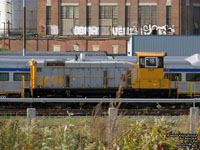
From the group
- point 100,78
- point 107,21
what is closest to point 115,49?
point 107,21

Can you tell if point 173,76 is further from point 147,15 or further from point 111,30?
point 147,15

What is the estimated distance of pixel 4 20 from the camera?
199ft

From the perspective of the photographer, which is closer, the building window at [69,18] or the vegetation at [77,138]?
the vegetation at [77,138]

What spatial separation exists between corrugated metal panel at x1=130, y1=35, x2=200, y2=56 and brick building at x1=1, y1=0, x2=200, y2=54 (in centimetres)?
1311

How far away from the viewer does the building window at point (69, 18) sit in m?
53.5

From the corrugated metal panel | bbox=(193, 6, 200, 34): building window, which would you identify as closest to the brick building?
bbox=(193, 6, 200, 34): building window

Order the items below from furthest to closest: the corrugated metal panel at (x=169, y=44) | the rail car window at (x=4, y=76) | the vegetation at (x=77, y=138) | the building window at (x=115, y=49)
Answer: the building window at (x=115, y=49), the corrugated metal panel at (x=169, y=44), the rail car window at (x=4, y=76), the vegetation at (x=77, y=138)

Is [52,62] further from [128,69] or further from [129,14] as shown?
[129,14]

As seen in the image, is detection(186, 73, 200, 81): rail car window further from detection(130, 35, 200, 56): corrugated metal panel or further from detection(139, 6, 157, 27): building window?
detection(139, 6, 157, 27): building window

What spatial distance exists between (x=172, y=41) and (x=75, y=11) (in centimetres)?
1958

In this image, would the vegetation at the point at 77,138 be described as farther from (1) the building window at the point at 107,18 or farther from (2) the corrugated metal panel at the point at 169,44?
(1) the building window at the point at 107,18

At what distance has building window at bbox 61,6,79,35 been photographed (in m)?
53.5

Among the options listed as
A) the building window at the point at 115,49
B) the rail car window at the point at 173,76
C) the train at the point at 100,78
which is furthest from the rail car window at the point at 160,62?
the building window at the point at 115,49

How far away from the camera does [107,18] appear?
53406 millimetres
